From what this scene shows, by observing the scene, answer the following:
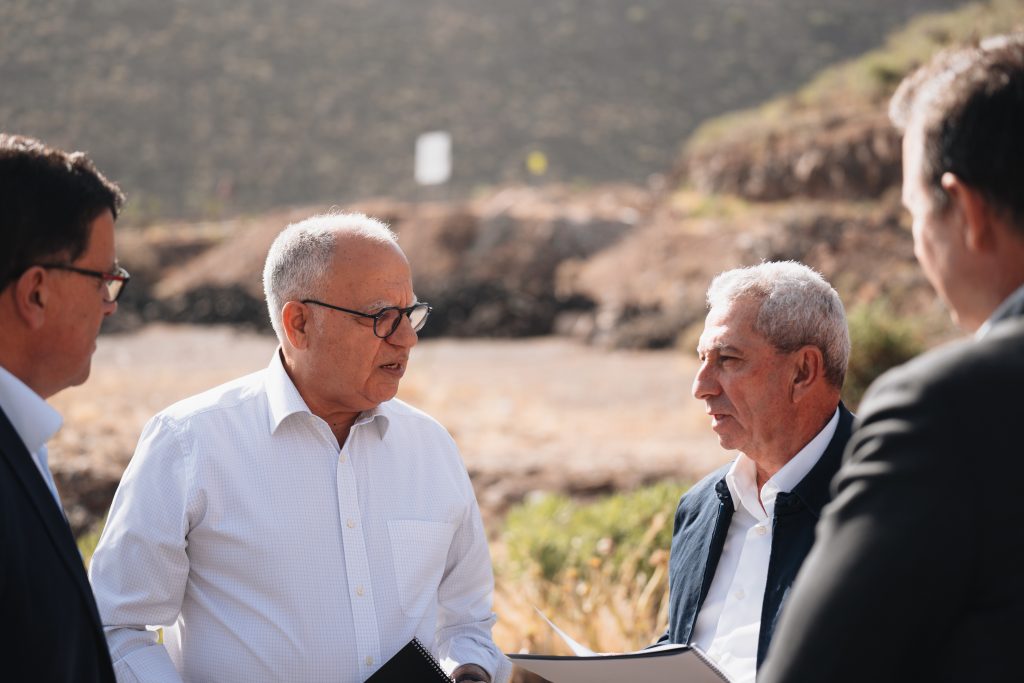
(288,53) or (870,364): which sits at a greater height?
(288,53)

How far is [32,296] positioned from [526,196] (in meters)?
27.3

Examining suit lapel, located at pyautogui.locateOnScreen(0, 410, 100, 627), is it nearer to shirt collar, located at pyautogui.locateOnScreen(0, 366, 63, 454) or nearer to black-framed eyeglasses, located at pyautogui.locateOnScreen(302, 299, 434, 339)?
shirt collar, located at pyautogui.locateOnScreen(0, 366, 63, 454)

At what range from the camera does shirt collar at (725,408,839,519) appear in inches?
113

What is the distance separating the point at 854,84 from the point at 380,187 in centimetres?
2028

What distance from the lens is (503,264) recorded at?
23781mm

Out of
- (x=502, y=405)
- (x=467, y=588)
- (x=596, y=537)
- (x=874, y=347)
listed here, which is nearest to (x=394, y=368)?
(x=467, y=588)

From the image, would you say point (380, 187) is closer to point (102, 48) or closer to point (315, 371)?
point (102, 48)

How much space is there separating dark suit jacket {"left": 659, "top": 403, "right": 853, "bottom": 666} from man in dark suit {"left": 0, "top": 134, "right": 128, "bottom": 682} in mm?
1536

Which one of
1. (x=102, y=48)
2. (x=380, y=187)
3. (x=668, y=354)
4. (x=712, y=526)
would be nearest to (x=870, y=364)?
(x=668, y=354)

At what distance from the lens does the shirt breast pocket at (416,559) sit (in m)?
2.87

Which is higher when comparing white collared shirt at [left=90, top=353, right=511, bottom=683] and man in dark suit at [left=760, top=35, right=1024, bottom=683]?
man in dark suit at [left=760, top=35, right=1024, bottom=683]

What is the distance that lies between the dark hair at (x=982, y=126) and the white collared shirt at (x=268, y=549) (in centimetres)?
181

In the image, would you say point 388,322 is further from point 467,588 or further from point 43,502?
point 43,502

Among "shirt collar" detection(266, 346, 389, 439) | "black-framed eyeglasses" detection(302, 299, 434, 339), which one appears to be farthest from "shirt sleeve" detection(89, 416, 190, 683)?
"black-framed eyeglasses" detection(302, 299, 434, 339)
